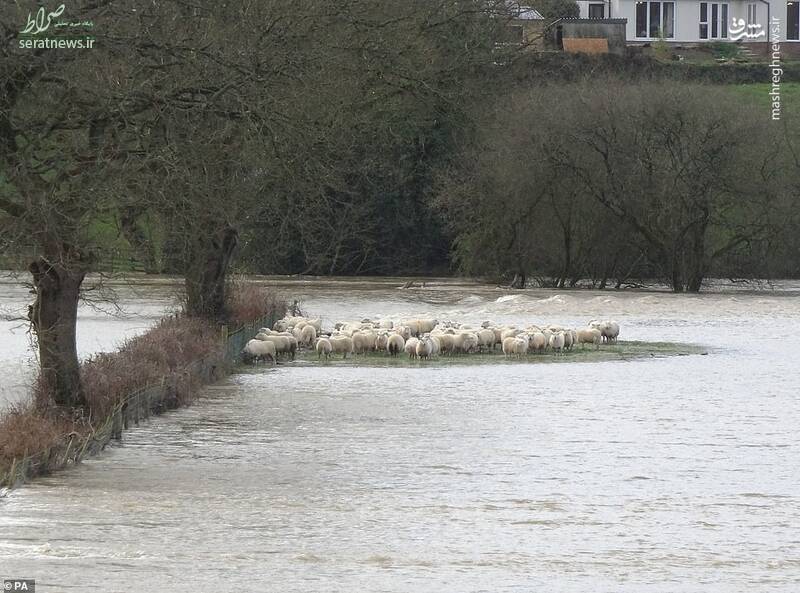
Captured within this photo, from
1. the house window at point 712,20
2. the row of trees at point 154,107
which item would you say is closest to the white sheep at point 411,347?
the row of trees at point 154,107

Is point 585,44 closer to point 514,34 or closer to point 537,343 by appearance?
point 514,34

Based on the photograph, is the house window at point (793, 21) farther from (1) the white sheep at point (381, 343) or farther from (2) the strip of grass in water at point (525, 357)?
(1) the white sheep at point (381, 343)

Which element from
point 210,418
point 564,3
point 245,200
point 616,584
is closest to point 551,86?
point 564,3

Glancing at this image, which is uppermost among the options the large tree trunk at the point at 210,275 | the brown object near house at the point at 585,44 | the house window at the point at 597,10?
the house window at the point at 597,10

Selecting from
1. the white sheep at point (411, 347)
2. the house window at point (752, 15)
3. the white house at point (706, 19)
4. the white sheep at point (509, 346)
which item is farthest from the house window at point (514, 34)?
the house window at point (752, 15)

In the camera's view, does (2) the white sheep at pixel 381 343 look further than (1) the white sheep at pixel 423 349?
Yes

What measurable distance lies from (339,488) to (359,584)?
12.3ft

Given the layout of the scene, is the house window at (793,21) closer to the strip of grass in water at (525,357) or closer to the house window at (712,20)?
the house window at (712,20)

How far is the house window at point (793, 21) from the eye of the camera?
8000 centimetres

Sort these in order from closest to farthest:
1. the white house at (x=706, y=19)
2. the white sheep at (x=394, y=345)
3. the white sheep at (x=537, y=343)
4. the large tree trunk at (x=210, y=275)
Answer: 1. the large tree trunk at (x=210, y=275)
2. the white sheep at (x=394, y=345)
3. the white sheep at (x=537, y=343)
4. the white house at (x=706, y=19)

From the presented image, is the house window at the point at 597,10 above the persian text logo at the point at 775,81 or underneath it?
above

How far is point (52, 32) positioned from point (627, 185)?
3758 centimetres

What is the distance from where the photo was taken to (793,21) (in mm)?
80312

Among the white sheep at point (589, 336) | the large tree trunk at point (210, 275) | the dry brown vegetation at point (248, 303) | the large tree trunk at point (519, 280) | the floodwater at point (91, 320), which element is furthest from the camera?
the large tree trunk at point (519, 280)
